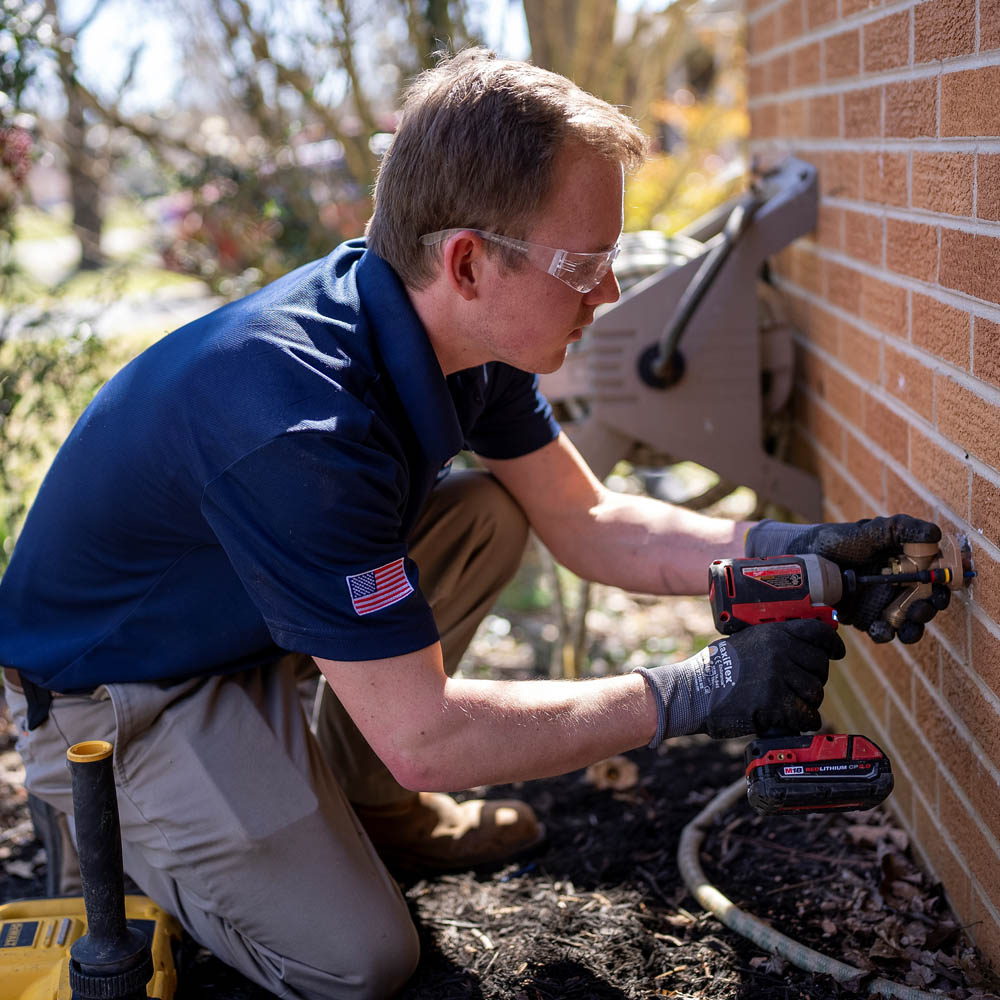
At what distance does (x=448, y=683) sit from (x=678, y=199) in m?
5.15

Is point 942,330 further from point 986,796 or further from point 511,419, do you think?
point 511,419

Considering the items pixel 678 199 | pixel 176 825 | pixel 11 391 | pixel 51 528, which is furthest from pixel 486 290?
pixel 678 199

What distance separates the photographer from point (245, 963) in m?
2.33

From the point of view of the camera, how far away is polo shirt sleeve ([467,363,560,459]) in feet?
8.60

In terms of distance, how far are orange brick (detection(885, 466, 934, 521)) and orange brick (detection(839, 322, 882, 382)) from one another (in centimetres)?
27

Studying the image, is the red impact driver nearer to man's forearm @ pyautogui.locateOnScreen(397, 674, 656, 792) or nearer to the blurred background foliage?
man's forearm @ pyautogui.locateOnScreen(397, 674, 656, 792)

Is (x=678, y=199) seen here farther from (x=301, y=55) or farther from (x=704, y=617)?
(x=704, y=617)

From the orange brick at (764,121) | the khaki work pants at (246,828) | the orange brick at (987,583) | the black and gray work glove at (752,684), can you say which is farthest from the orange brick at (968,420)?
the orange brick at (764,121)

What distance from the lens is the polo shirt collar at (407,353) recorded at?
207 cm

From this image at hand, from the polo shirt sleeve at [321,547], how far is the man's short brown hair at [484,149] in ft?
1.55

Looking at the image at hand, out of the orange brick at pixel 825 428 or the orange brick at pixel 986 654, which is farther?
the orange brick at pixel 825 428

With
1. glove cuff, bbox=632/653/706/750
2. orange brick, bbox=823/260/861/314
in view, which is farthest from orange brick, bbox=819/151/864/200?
glove cuff, bbox=632/653/706/750

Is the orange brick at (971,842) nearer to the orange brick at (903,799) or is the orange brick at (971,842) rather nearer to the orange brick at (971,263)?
the orange brick at (903,799)

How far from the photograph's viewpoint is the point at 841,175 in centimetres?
293
